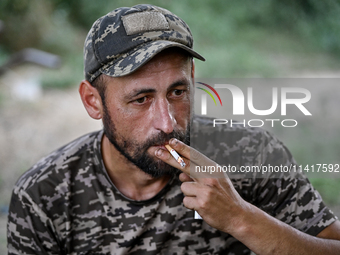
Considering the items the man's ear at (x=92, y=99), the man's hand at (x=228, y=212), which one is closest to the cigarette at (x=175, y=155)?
the man's hand at (x=228, y=212)

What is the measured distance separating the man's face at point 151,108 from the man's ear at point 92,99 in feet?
0.28

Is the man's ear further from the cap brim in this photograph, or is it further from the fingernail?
the fingernail

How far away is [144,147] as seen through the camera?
1.79m

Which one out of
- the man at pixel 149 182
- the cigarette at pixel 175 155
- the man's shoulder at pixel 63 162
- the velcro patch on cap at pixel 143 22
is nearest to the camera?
the cigarette at pixel 175 155

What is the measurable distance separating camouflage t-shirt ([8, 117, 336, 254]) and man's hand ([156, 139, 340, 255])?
22 cm

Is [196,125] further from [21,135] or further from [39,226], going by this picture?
[21,135]

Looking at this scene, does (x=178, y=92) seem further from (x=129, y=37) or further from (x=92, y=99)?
(x=92, y=99)

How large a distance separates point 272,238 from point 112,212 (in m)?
0.73

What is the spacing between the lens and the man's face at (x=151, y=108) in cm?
174

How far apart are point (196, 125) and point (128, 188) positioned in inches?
19.2

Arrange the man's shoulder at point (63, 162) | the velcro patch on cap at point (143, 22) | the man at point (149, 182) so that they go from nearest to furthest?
the man at point (149, 182) → the velcro patch on cap at point (143, 22) → the man's shoulder at point (63, 162)

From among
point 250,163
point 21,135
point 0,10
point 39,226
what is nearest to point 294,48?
point 21,135

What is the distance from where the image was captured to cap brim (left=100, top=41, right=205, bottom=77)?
1688 millimetres

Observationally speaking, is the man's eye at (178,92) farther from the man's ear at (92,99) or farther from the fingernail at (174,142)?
the man's ear at (92,99)
